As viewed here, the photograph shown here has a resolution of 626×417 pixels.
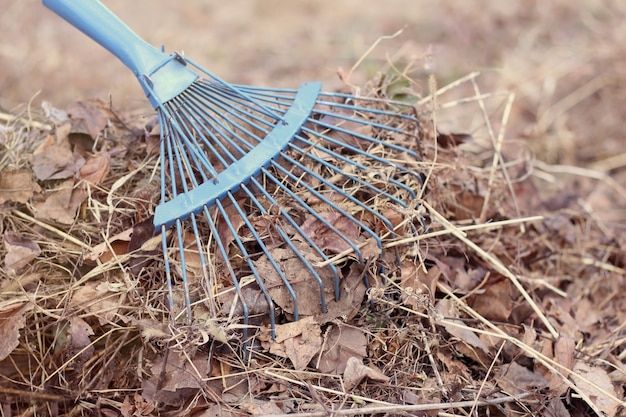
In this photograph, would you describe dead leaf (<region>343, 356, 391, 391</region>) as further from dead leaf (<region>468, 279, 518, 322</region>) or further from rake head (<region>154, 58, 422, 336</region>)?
dead leaf (<region>468, 279, 518, 322</region>)

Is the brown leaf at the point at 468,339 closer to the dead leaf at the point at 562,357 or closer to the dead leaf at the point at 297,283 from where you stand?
the dead leaf at the point at 562,357

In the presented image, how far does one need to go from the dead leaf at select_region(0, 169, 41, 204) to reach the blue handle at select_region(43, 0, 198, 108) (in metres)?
0.38

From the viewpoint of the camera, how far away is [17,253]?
1.47 m

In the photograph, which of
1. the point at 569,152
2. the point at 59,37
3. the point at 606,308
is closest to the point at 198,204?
the point at 606,308

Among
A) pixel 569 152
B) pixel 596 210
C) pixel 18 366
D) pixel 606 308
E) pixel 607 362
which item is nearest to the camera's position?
pixel 18 366

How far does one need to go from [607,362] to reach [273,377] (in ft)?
2.73

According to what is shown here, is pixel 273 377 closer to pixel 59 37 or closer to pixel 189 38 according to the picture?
pixel 189 38

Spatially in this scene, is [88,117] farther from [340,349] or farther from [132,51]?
[340,349]

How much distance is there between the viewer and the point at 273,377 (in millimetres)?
1319

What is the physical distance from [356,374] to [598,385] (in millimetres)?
605

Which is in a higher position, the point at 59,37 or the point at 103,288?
the point at 59,37

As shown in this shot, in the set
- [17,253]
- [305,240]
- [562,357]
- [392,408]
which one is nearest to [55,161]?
[17,253]

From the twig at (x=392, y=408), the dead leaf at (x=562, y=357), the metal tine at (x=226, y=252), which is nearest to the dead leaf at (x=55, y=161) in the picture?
the metal tine at (x=226, y=252)

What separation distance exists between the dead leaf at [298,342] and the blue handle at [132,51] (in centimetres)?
70
